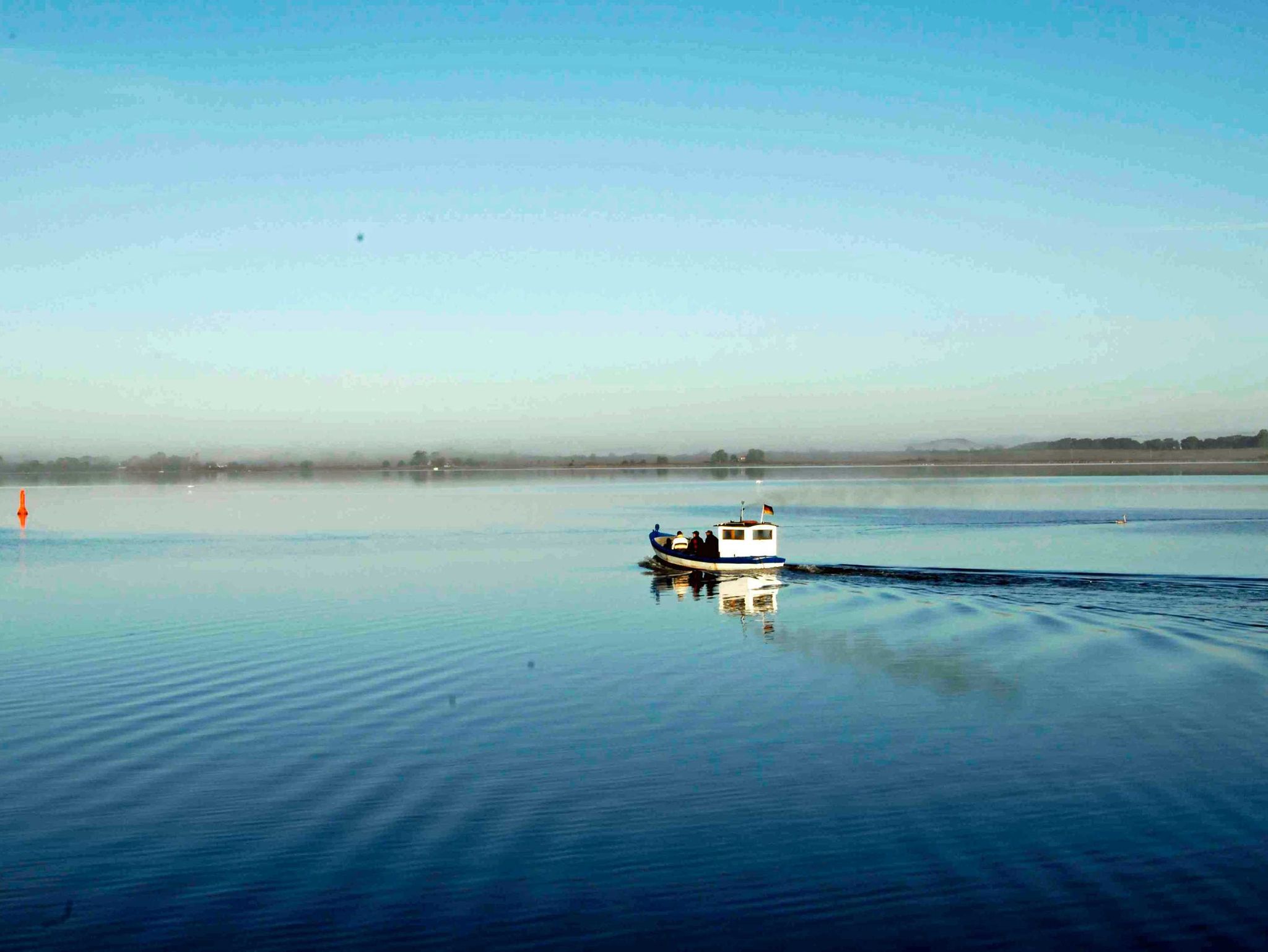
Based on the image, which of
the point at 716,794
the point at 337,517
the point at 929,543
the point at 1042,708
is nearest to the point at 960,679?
the point at 1042,708

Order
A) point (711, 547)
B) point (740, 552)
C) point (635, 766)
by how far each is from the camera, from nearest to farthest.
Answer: point (635, 766), point (740, 552), point (711, 547)

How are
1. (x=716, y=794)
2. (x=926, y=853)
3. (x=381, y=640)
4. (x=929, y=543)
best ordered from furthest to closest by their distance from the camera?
(x=929, y=543) < (x=381, y=640) < (x=716, y=794) < (x=926, y=853)

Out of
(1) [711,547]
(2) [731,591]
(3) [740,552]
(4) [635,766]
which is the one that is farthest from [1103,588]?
(4) [635,766]

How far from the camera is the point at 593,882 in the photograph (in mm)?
13688

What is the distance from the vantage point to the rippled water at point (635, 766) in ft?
42.0

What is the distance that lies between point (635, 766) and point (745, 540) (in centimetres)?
3946

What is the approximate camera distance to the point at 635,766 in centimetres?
1917

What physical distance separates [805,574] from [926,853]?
1601 inches

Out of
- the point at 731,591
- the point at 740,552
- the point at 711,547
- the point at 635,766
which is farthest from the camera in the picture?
the point at 711,547

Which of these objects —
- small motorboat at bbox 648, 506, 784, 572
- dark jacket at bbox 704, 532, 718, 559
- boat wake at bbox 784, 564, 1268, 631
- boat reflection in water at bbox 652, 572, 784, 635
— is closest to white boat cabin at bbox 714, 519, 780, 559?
small motorboat at bbox 648, 506, 784, 572

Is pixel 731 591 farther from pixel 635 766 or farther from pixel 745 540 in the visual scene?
pixel 635 766

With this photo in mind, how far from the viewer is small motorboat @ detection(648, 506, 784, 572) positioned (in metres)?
56.9

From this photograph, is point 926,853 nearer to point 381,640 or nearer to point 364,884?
point 364,884

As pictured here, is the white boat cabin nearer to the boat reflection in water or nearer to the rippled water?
the boat reflection in water
